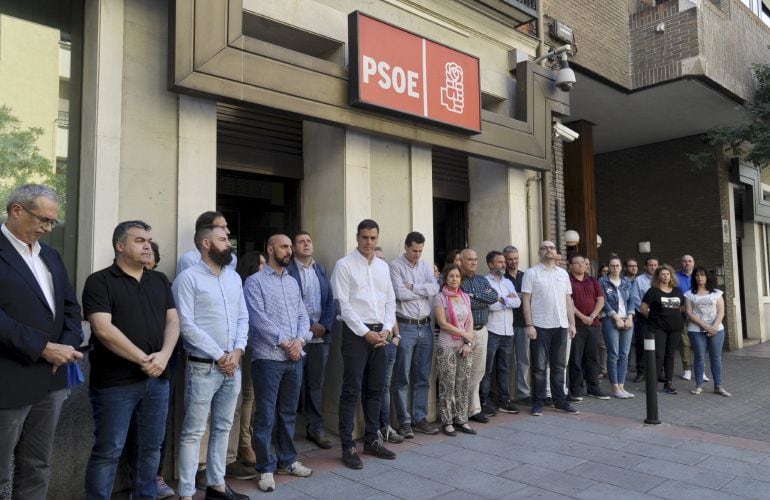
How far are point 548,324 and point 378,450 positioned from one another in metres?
2.81

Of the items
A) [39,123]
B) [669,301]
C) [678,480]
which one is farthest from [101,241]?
[669,301]

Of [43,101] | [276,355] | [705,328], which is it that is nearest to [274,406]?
[276,355]

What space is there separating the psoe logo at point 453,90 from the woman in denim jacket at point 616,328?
133 inches

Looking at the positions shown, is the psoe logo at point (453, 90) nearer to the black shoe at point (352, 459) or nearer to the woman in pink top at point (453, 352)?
the woman in pink top at point (453, 352)

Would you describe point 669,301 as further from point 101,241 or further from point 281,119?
point 101,241

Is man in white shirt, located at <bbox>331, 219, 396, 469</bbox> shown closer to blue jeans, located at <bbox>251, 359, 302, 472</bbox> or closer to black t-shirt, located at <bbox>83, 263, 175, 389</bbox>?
blue jeans, located at <bbox>251, 359, 302, 472</bbox>

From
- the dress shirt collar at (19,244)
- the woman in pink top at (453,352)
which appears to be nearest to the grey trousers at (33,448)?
the dress shirt collar at (19,244)

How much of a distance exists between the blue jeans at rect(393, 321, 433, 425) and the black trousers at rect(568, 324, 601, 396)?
2524 millimetres

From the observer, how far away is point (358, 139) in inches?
241

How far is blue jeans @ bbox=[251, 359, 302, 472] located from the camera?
14.2ft

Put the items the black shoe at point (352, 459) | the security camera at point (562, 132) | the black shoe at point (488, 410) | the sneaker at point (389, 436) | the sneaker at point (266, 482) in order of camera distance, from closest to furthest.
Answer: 1. the sneaker at point (266, 482)
2. the black shoe at point (352, 459)
3. the sneaker at point (389, 436)
4. the black shoe at point (488, 410)
5. the security camera at point (562, 132)

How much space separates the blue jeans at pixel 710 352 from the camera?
7758mm

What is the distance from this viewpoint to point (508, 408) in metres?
6.79

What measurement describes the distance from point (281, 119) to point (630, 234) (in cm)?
1136
